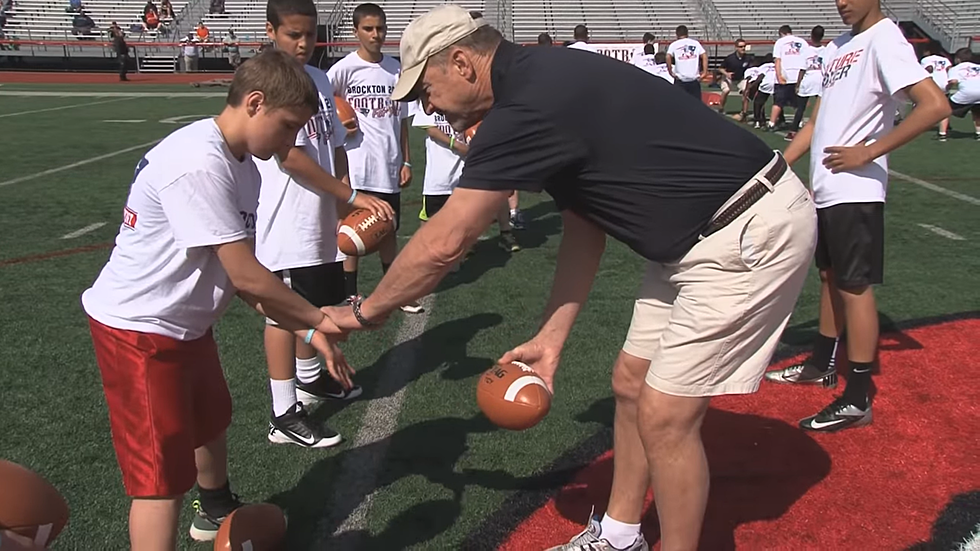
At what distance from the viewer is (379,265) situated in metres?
7.30

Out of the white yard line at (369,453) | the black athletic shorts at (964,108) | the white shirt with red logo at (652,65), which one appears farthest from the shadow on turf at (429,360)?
the white shirt with red logo at (652,65)

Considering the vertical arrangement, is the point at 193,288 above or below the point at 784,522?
above

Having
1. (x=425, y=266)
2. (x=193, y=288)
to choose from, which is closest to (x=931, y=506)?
(x=425, y=266)

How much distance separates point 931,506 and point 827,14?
37370mm

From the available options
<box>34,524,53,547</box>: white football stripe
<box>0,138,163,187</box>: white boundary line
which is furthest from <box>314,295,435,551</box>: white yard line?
<box>0,138,163,187</box>: white boundary line

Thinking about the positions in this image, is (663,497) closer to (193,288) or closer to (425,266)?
(425,266)

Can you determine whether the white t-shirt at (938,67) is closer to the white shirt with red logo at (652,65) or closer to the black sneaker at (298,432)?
the white shirt with red logo at (652,65)

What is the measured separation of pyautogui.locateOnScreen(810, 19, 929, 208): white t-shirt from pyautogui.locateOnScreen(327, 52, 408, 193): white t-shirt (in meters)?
2.92

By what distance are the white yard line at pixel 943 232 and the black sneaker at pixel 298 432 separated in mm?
→ 6670

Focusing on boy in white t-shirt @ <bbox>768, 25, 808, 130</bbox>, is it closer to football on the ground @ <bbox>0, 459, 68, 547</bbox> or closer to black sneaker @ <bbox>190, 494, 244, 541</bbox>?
black sneaker @ <bbox>190, 494, 244, 541</bbox>

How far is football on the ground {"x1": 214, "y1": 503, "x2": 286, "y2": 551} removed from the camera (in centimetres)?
284

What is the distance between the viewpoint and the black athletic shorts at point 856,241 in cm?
405

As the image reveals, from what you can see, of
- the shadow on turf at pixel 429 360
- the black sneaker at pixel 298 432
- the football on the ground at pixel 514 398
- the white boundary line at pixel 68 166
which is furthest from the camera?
the white boundary line at pixel 68 166

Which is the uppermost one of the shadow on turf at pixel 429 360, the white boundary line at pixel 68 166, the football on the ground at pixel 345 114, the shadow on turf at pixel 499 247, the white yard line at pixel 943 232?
the football on the ground at pixel 345 114
